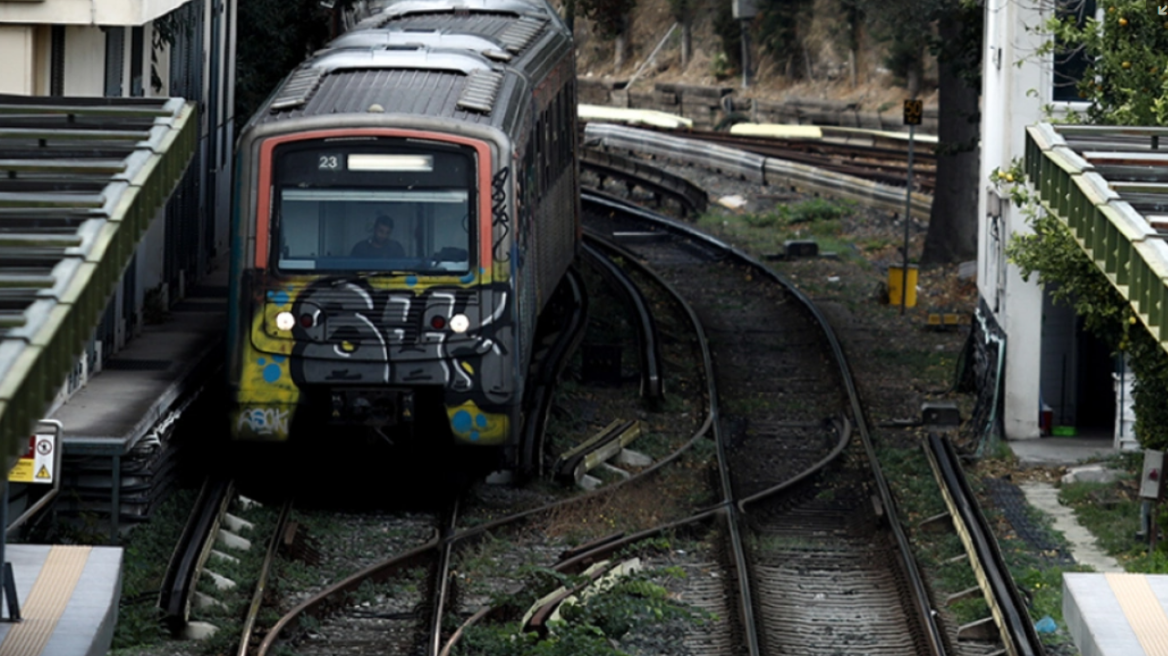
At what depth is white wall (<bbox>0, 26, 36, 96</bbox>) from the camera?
15516 millimetres

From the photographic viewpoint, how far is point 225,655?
39.2 ft

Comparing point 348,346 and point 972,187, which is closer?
point 348,346

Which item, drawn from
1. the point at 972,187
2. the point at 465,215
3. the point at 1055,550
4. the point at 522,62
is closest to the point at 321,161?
the point at 465,215

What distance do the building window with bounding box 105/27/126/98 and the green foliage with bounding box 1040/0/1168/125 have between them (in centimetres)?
823

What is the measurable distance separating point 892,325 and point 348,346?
38.3 feet

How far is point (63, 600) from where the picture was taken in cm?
987

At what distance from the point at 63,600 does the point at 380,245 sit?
18.4 ft

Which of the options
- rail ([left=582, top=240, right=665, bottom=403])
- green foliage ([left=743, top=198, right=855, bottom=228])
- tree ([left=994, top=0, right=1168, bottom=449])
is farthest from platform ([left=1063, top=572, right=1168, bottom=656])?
green foliage ([left=743, top=198, right=855, bottom=228])

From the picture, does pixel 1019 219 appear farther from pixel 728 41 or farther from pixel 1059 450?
pixel 728 41

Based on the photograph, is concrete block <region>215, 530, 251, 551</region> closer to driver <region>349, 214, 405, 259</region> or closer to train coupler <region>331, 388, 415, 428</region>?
train coupler <region>331, 388, 415, 428</region>

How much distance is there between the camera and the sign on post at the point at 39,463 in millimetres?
12352

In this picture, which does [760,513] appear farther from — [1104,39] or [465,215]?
[1104,39]

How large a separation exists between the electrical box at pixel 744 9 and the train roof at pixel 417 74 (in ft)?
110

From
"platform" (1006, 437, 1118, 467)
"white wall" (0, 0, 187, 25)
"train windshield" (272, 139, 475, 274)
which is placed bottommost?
"platform" (1006, 437, 1118, 467)
